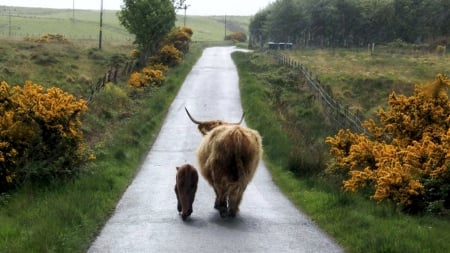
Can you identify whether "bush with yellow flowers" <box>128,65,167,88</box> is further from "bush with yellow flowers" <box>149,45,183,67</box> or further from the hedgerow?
"bush with yellow flowers" <box>149,45,183,67</box>

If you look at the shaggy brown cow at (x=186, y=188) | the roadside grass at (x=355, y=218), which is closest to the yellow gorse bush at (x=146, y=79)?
the roadside grass at (x=355, y=218)

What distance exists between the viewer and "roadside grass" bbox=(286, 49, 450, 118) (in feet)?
114

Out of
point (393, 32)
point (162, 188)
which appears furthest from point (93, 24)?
point (162, 188)

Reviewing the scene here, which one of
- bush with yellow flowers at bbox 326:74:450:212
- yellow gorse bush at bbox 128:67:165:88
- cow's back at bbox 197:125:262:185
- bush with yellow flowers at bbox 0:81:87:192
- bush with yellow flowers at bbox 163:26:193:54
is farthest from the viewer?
bush with yellow flowers at bbox 163:26:193:54

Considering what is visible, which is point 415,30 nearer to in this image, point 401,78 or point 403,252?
point 401,78

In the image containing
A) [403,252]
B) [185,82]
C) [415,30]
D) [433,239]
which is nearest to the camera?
[403,252]

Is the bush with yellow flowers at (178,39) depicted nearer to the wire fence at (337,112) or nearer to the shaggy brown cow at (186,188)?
the wire fence at (337,112)

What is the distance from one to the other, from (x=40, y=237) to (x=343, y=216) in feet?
15.5

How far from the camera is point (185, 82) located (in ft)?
125

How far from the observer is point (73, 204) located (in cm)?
990

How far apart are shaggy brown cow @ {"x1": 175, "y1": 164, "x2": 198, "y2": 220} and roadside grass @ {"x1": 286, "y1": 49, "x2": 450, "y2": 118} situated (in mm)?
19903

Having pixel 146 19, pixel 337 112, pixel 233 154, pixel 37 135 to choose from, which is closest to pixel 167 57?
pixel 146 19

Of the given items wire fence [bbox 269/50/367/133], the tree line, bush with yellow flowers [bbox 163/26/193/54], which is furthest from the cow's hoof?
the tree line

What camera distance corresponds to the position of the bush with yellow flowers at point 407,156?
10.6 m
